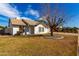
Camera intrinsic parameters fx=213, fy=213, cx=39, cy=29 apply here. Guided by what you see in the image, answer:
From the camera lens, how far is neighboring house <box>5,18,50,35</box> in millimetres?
2195

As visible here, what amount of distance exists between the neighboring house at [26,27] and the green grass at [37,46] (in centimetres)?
6

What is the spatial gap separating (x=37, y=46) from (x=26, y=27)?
0.23 metres

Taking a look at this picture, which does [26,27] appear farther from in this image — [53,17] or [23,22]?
[53,17]

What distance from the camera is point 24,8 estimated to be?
7.14 feet

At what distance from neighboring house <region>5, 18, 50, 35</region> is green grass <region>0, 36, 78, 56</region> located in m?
0.06

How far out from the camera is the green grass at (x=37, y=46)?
2.15 metres

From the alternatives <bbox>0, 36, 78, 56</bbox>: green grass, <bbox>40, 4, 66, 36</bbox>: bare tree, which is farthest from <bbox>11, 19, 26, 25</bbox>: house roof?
<bbox>40, 4, 66, 36</bbox>: bare tree

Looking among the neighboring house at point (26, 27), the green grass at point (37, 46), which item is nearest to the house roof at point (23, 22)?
the neighboring house at point (26, 27)

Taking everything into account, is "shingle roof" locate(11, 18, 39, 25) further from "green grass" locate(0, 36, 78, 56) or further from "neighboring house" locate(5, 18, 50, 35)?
"green grass" locate(0, 36, 78, 56)

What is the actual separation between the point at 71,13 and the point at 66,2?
0.12 metres

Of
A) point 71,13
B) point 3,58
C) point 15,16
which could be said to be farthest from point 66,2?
point 3,58

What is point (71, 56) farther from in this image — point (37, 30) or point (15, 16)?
point (15, 16)

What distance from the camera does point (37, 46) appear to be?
2182 mm

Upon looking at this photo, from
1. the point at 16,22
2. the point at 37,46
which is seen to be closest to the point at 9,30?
the point at 16,22
